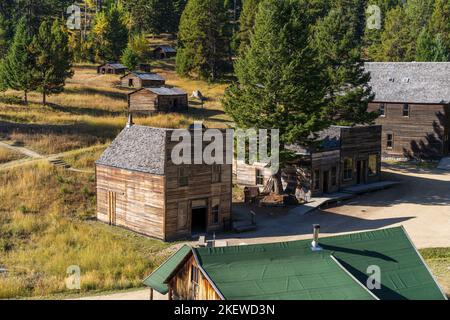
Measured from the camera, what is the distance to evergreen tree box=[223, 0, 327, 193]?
133 ft

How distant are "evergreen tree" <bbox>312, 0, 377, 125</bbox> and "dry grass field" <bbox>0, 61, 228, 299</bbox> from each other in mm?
15456

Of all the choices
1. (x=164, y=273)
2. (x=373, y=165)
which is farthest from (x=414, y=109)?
(x=164, y=273)

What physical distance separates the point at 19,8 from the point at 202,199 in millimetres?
81831

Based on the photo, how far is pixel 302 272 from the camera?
735 inches

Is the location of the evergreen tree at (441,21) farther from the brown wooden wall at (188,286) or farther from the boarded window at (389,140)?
the brown wooden wall at (188,286)

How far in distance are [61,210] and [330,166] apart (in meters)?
19.6

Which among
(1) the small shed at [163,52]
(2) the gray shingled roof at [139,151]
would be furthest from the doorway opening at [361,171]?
(1) the small shed at [163,52]

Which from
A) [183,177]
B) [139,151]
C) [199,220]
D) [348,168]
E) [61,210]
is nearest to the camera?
[183,177]

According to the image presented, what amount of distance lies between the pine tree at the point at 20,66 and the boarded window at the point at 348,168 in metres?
34.9

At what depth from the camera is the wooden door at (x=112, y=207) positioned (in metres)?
36.4

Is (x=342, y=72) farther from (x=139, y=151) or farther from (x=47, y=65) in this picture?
(x=47, y=65)

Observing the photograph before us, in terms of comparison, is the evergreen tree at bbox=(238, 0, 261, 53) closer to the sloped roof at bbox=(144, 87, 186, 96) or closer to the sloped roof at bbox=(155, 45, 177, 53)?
the sloped roof at bbox=(155, 45, 177, 53)

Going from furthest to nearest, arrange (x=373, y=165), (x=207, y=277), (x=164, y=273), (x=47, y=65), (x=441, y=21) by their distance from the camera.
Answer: (x=441, y=21) < (x=47, y=65) < (x=373, y=165) < (x=164, y=273) < (x=207, y=277)
